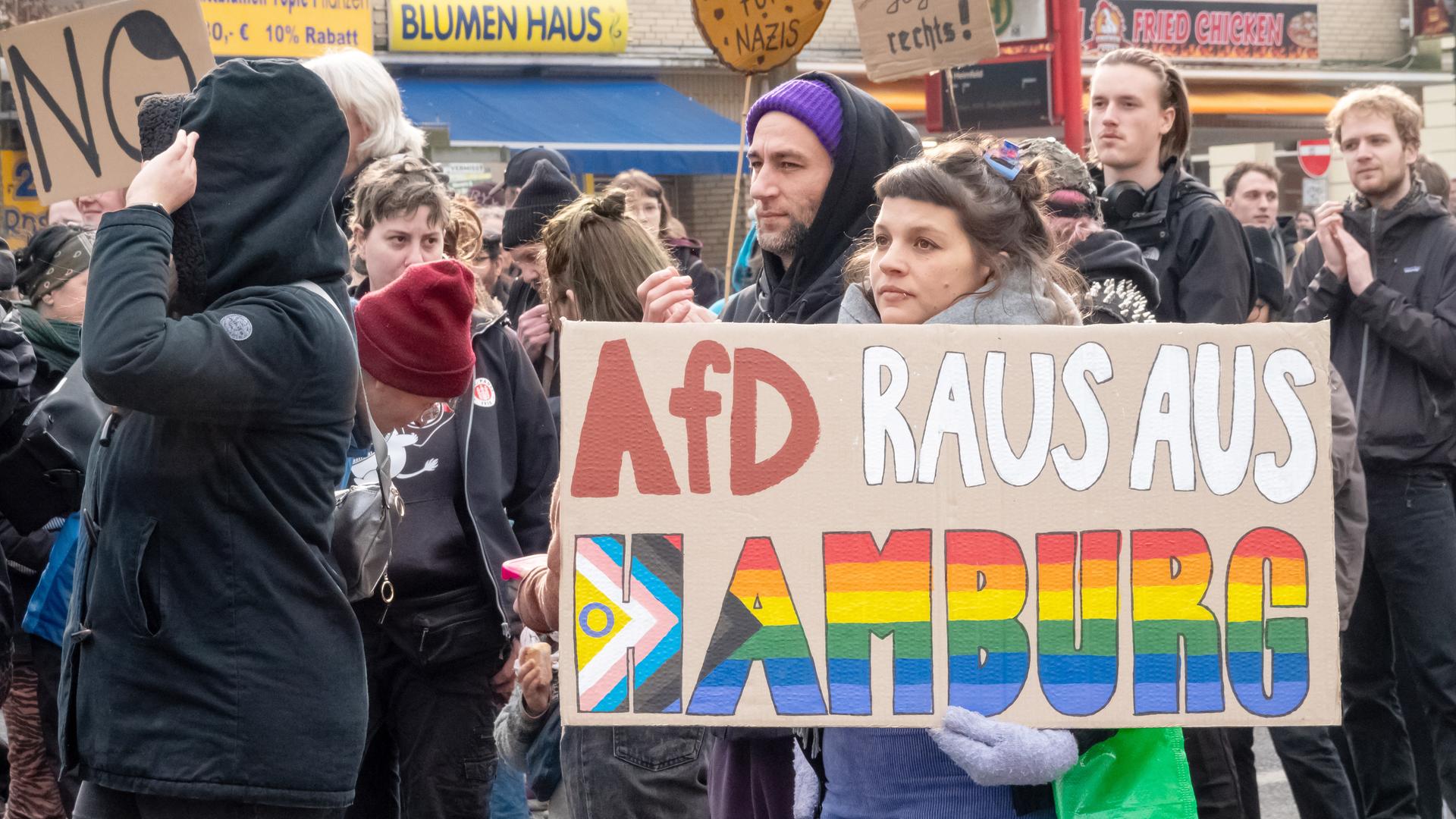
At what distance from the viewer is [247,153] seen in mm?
2789

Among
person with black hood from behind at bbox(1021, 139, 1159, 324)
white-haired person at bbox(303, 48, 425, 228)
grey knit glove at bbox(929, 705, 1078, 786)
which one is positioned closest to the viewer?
grey knit glove at bbox(929, 705, 1078, 786)

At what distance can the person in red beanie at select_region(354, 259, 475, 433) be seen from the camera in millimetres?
3258

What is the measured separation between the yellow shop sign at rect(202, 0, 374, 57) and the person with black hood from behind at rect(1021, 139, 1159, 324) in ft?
41.8

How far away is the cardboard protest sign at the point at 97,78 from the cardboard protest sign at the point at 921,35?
273cm

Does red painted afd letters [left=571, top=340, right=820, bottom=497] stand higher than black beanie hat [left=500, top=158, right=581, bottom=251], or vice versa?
red painted afd letters [left=571, top=340, right=820, bottom=497]

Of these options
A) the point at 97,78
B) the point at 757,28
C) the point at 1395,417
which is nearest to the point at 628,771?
the point at 97,78

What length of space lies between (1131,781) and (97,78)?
3.42 metres

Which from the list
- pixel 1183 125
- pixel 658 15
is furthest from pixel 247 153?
pixel 658 15

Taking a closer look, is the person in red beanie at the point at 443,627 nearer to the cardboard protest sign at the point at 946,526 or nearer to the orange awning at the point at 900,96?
the cardboard protest sign at the point at 946,526

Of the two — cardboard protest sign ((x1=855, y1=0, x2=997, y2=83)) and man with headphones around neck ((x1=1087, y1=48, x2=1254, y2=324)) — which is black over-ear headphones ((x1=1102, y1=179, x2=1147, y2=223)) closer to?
man with headphones around neck ((x1=1087, y1=48, x2=1254, y2=324))

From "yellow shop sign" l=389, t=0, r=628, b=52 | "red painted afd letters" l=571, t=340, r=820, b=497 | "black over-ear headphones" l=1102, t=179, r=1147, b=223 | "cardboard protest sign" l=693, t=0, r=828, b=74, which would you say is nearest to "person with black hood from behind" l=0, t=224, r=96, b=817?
"cardboard protest sign" l=693, t=0, r=828, b=74

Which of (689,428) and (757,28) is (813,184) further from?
(757,28)

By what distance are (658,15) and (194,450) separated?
1687 centimetres

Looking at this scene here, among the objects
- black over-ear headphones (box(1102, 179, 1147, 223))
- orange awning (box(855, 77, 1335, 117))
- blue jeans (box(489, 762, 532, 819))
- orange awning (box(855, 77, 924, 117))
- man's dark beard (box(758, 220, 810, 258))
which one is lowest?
orange awning (box(855, 77, 1335, 117))
